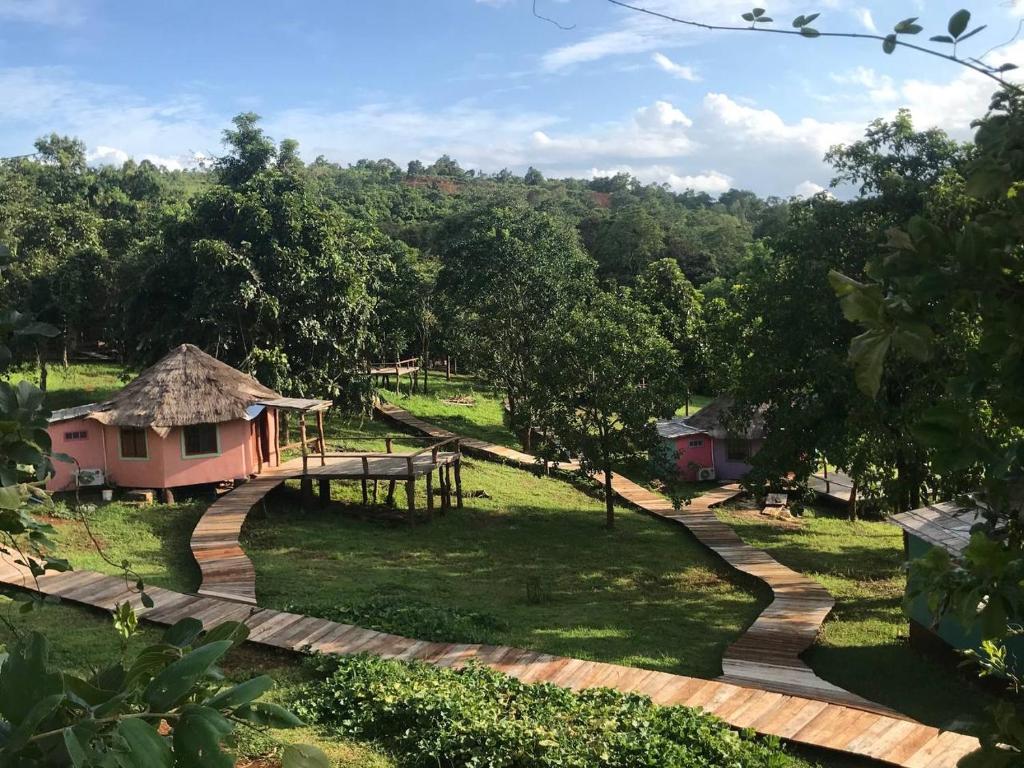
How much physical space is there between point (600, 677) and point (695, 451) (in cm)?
1921

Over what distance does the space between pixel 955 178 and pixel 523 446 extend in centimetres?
1685

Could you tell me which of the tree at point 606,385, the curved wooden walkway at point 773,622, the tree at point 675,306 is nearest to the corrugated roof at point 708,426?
the tree at point 675,306

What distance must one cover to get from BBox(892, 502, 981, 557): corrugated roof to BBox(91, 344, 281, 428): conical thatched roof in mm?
13821

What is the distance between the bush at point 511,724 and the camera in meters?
5.75

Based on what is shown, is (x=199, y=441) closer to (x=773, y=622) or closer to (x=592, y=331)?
(x=592, y=331)

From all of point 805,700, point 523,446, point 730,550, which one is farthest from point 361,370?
point 805,700

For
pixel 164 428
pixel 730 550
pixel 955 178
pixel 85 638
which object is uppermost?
pixel 955 178

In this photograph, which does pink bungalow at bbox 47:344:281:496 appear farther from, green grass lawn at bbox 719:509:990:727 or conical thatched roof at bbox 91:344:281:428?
green grass lawn at bbox 719:509:990:727

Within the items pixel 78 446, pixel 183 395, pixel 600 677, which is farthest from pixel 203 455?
pixel 600 677

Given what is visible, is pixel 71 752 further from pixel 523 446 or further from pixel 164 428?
pixel 523 446

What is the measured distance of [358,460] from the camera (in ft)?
64.7

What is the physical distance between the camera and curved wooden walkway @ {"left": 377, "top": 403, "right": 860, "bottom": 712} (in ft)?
29.7

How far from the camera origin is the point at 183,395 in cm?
1845

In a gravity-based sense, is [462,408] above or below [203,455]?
below
